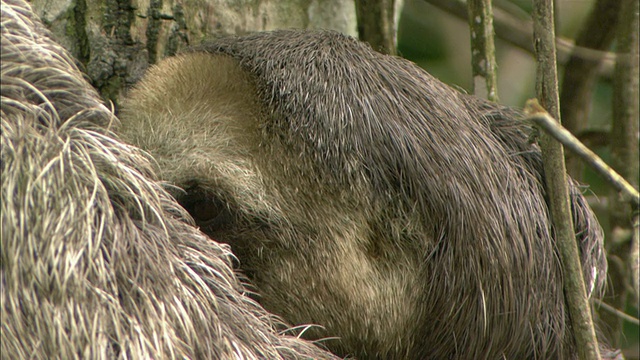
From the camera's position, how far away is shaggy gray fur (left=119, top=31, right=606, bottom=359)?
6.48 ft

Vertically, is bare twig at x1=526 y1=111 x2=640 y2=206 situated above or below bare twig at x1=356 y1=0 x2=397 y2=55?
below

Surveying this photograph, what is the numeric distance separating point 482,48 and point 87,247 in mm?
1472

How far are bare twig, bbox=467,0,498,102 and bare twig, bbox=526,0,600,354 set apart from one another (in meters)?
0.62

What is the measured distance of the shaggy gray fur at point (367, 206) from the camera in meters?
1.98

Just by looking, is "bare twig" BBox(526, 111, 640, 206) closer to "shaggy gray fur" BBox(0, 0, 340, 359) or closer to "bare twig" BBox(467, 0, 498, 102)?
"shaggy gray fur" BBox(0, 0, 340, 359)

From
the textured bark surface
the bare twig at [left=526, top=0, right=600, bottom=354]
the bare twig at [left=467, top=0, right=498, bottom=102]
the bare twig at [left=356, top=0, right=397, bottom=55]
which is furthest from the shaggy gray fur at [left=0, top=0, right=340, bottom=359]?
the bare twig at [left=356, top=0, right=397, bottom=55]

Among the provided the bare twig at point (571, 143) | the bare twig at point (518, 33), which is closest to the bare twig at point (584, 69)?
the bare twig at point (518, 33)

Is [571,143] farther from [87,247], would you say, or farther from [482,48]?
[482,48]

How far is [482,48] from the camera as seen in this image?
2.59 m

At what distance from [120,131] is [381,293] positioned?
749 millimetres

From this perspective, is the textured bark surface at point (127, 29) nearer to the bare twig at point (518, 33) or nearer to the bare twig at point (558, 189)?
the bare twig at point (558, 189)

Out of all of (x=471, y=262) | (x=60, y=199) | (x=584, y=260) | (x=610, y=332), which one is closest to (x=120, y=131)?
(x=60, y=199)

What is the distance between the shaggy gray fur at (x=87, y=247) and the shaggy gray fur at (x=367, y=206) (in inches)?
7.3

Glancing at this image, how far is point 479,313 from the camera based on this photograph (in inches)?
79.8
